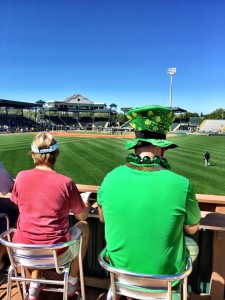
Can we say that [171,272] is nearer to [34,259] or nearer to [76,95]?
[34,259]

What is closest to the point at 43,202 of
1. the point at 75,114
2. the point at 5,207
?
the point at 5,207

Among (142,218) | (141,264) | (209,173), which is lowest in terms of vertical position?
(209,173)

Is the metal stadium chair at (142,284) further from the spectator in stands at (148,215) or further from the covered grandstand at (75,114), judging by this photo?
the covered grandstand at (75,114)

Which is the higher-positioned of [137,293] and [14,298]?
[137,293]

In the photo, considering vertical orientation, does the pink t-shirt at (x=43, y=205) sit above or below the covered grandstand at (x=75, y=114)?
below

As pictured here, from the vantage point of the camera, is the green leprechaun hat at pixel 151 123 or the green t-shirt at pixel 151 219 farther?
the green leprechaun hat at pixel 151 123

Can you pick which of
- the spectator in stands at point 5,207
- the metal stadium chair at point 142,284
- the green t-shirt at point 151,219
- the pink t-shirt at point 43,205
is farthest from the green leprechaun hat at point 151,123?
the spectator in stands at point 5,207

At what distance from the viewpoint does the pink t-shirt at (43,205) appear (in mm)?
2148

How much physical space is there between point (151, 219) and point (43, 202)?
841 mm

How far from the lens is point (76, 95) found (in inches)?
4114

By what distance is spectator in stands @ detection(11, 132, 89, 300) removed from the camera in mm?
2150

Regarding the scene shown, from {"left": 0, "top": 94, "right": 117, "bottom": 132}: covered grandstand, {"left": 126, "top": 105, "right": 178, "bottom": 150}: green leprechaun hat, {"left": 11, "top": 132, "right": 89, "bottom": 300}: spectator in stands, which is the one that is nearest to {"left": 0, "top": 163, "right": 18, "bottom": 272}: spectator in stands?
{"left": 11, "top": 132, "right": 89, "bottom": 300}: spectator in stands

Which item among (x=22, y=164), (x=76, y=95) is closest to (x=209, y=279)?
(x=22, y=164)

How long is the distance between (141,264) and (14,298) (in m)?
1.71
